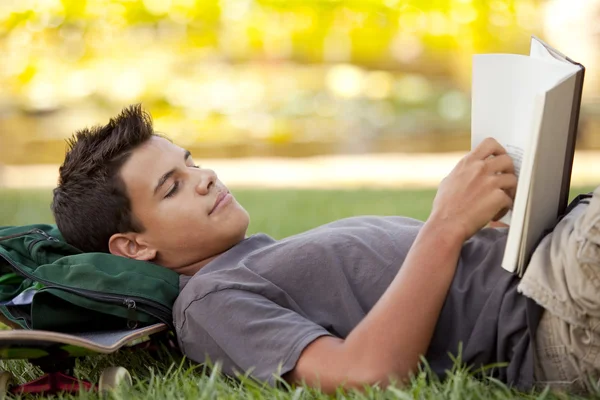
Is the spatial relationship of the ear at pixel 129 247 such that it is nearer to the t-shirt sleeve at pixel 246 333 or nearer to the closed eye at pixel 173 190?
the closed eye at pixel 173 190

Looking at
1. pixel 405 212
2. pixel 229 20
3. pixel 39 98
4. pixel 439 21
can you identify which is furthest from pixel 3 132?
pixel 405 212

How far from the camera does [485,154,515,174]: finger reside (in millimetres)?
1897

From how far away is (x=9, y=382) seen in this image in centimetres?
208

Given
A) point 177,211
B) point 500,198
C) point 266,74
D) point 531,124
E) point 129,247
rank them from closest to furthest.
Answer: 1. point 531,124
2. point 500,198
3. point 177,211
4. point 129,247
5. point 266,74

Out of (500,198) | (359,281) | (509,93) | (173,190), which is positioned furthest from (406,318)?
(173,190)

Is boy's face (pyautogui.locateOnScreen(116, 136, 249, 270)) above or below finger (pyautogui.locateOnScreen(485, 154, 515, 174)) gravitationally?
below

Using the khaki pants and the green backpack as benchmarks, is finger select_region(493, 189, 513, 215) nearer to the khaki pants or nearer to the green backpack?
the khaki pants

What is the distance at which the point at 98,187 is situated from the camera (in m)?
2.33

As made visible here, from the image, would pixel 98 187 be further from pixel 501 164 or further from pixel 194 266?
pixel 501 164

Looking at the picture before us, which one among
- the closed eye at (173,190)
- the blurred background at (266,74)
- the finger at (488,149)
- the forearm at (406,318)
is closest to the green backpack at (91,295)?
the closed eye at (173,190)

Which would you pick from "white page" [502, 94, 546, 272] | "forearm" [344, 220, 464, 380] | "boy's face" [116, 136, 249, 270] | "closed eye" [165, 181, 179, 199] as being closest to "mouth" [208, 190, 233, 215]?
→ "boy's face" [116, 136, 249, 270]

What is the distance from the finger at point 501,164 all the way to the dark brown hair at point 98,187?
103 cm

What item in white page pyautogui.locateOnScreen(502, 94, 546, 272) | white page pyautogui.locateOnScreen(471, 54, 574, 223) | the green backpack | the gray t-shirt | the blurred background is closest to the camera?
white page pyautogui.locateOnScreen(502, 94, 546, 272)

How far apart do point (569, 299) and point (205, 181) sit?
108cm
